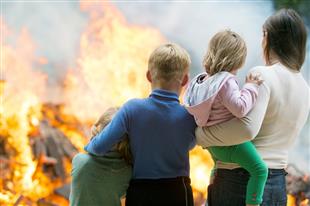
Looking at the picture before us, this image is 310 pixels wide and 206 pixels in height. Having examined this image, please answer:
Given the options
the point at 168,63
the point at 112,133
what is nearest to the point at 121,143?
the point at 112,133

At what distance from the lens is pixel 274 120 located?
1959 mm

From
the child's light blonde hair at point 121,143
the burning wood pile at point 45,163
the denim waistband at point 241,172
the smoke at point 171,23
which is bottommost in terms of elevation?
the burning wood pile at point 45,163

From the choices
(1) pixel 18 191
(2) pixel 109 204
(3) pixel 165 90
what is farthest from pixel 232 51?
(1) pixel 18 191

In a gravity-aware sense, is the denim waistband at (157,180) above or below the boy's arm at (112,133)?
below

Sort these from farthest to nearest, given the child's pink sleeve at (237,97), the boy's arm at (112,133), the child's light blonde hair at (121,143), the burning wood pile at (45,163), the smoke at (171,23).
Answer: the smoke at (171,23), the burning wood pile at (45,163), the child's light blonde hair at (121,143), the boy's arm at (112,133), the child's pink sleeve at (237,97)

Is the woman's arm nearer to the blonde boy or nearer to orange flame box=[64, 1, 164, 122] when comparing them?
the blonde boy

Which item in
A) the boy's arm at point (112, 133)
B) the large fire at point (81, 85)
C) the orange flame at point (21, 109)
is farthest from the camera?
the large fire at point (81, 85)

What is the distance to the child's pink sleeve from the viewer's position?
1.80 meters

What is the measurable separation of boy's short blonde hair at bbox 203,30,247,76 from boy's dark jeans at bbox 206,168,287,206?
47 centimetres

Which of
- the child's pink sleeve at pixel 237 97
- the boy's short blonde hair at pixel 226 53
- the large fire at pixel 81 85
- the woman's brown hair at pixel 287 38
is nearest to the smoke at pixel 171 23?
the large fire at pixel 81 85

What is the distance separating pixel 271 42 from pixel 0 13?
3315 millimetres

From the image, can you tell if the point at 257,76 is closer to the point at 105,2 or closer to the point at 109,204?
the point at 109,204

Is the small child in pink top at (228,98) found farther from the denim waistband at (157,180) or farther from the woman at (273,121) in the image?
the denim waistband at (157,180)

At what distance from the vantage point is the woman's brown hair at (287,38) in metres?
2.02
